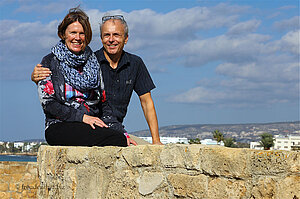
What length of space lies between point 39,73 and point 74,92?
31 centimetres

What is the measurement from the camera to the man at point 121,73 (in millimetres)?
3934

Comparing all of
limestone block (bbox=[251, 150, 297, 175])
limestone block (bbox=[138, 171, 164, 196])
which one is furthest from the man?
limestone block (bbox=[251, 150, 297, 175])

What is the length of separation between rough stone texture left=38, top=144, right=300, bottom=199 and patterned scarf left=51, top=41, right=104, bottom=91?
511 mm

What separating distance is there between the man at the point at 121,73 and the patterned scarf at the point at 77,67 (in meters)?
0.16

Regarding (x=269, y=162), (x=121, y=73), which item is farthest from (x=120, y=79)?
(x=269, y=162)

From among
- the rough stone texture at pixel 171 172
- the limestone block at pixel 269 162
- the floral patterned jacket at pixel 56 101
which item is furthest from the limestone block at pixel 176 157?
the floral patterned jacket at pixel 56 101

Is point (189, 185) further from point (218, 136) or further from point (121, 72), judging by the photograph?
point (218, 136)

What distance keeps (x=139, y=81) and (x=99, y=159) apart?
1.04 m

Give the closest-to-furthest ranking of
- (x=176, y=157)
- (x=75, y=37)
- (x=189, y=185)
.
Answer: (x=189, y=185) < (x=176, y=157) < (x=75, y=37)

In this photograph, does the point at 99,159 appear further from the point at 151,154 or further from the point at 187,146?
the point at 187,146

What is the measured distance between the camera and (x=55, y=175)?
3.83 meters

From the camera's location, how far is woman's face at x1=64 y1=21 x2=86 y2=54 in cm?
382

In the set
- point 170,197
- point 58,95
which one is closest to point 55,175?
point 58,95

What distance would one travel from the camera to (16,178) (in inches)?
304
